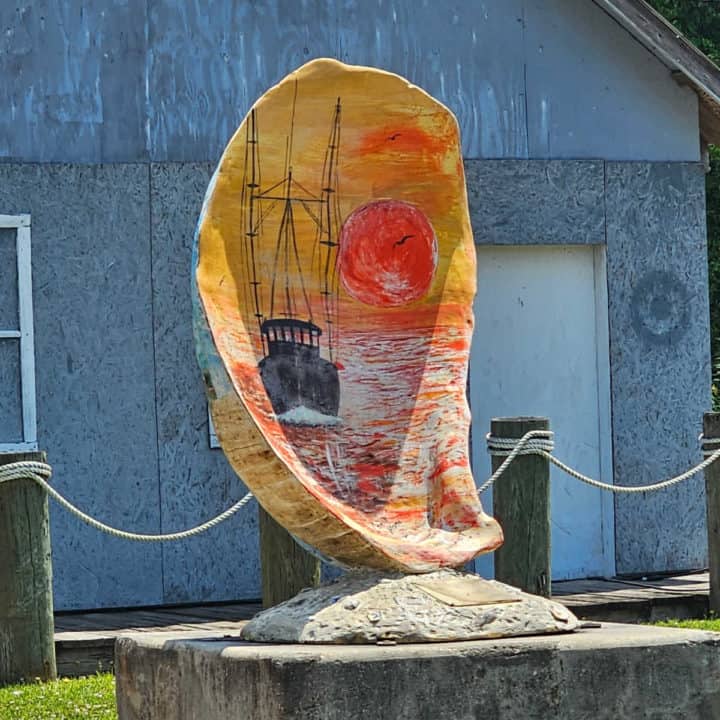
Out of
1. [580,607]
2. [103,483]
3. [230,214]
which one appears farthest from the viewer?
[103,483]

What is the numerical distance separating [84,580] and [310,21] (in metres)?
3.66

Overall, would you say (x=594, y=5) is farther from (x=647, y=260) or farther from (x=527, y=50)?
(x=647, y=260)

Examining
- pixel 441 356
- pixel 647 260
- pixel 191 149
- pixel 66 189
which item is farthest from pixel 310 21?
pixel 441 356

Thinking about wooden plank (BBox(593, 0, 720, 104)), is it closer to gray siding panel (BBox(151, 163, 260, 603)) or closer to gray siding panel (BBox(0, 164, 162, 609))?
gray siding panel (BBox(151, 163, 260, 603))

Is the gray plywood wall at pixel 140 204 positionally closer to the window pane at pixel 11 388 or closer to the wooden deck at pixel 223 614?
the window pane at pixel 11 388

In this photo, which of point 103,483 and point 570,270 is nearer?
point 103,483

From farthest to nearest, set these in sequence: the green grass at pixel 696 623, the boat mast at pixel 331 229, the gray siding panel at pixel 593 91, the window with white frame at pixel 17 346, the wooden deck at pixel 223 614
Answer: the gray siding panel at pixel 593 91 → the window with white frame at pixel 17 346 → the green grass at pixel 696 623 → the wooden deck at pixel 223 614 → the boat mast at pixel 331 229

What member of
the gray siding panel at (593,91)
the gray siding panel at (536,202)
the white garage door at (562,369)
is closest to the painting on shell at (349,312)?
the gray siding panel at (536,202)

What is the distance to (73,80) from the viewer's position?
11.0 m

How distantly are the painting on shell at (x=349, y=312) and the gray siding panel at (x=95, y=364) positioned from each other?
4.34 meters

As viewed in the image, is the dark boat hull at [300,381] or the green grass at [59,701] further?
the green grass at [59,701]

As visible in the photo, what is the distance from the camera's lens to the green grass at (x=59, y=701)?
25.8 ft

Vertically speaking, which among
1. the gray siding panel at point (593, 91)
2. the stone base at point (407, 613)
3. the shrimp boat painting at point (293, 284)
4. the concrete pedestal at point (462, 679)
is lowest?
the concrete pedestal at point (462, 679)

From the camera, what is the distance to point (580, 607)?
10.3 meters
